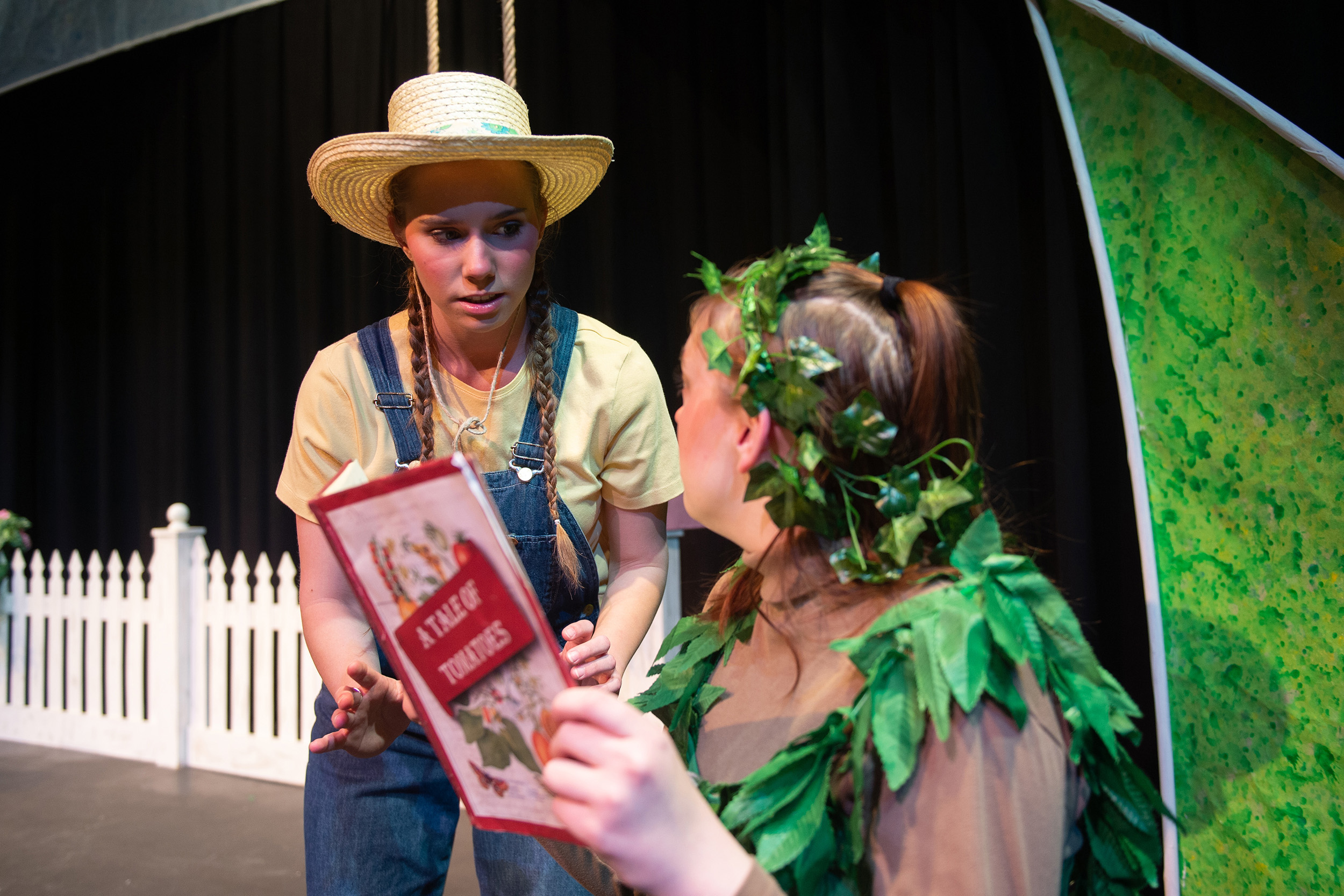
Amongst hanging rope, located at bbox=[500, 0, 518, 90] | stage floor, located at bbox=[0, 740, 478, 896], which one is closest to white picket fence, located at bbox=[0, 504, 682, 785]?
stage floor, located at bbox=[0, 740, 478, 896]

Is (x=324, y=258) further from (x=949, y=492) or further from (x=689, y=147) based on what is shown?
(x=949, y=492)

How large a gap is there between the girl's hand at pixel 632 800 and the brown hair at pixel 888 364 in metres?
0.34

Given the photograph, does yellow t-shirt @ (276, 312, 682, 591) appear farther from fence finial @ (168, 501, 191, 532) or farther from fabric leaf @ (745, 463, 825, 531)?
fence finial @ (168, 501, 191, 532)

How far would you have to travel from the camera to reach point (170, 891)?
261cm

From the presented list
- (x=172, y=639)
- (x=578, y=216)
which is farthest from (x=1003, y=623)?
(x=172, y=639)

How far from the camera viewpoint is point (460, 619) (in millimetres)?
679

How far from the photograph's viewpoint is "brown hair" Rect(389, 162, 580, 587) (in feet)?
4.57

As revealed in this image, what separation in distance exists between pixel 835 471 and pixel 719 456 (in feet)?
0.42

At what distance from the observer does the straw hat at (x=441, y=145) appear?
51.1 inches

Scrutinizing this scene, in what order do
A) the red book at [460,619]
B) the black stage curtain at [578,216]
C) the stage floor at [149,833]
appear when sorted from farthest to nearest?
the stage floor at [149,833]
the black stage curtain at [578,216]
the red book at [460,619]

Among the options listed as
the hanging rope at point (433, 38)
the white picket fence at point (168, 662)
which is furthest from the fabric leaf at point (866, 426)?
the white picket fence at point (168, 662)

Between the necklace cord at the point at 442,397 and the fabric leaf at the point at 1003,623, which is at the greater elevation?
the necklace cord at the point at 442,397

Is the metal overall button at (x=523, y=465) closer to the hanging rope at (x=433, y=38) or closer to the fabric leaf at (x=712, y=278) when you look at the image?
the fabric leaf at (x=712, y=278)

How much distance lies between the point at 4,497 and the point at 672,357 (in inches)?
187
